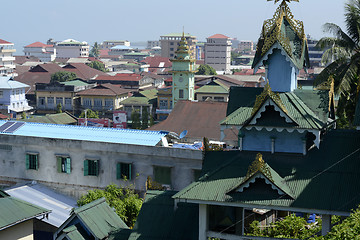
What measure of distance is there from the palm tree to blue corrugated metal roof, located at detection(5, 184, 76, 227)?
18.3 meters

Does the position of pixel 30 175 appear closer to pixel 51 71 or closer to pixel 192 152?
pixel 192 152

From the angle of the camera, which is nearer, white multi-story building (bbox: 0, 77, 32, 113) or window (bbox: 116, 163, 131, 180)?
window (bbox: 116, 163, 131, 180)

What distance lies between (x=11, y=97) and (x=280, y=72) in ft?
315

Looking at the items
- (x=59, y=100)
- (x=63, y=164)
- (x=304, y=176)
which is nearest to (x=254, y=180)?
(x=304, y=176)

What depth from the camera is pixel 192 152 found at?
35.3 meters

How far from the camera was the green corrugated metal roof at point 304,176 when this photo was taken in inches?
695

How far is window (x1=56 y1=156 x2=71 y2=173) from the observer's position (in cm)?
3831

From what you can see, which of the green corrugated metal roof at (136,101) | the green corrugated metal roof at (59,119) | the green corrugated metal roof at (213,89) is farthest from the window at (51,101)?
the green corrugated metal roof at (59,119)

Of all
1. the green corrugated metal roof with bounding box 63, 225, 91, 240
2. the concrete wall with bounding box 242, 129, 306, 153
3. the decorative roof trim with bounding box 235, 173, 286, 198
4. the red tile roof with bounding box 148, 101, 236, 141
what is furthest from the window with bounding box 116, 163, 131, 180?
the decorative roof trim with bounding box 235, 173, 286, 198

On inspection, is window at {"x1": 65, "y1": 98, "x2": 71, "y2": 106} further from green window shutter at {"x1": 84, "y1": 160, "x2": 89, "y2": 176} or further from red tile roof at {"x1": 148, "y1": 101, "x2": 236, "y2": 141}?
green window shutter at {"x1": 84, "y1": 160, "x2": 89, "y2": 176}

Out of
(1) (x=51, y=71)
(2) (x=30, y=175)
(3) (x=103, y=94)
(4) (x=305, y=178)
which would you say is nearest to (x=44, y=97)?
(3) (x=103, y=94)

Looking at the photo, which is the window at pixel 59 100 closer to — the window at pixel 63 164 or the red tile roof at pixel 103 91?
the red tile roof at pixel 103 91

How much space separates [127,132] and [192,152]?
7.59 meters

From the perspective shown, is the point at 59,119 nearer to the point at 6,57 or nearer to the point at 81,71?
the point at 81,71
